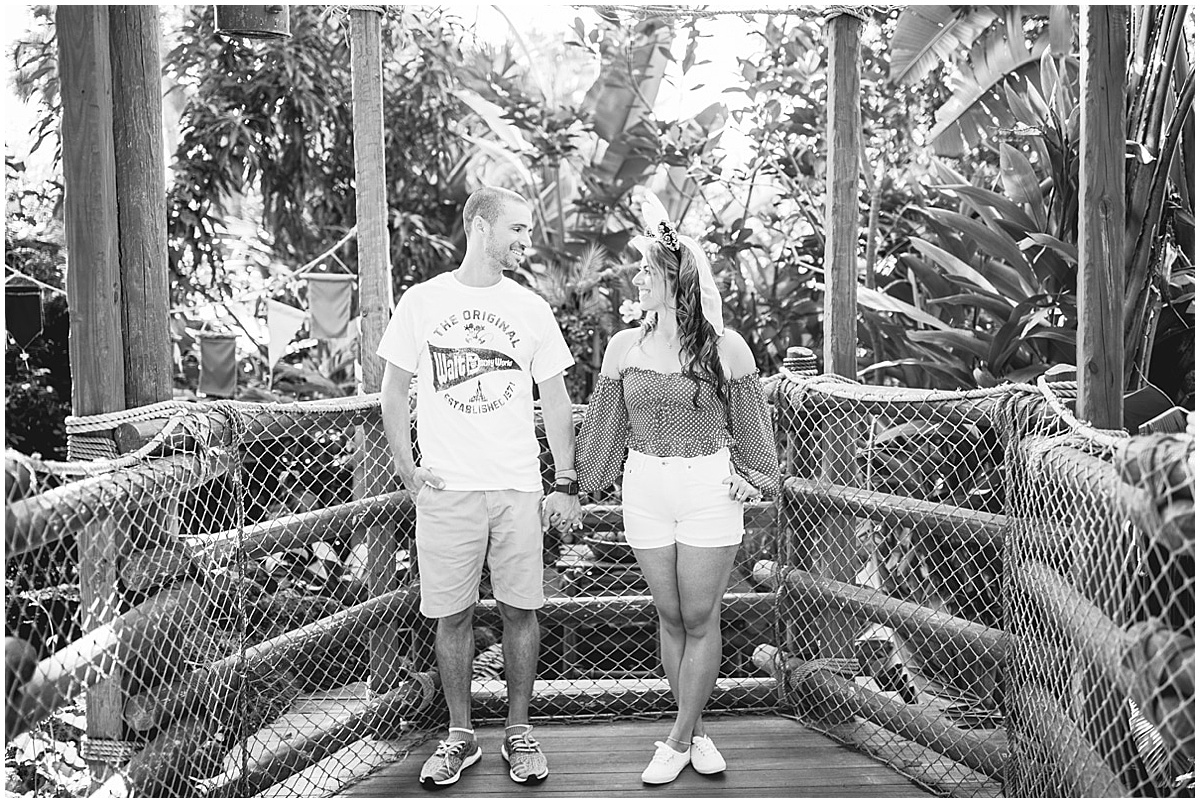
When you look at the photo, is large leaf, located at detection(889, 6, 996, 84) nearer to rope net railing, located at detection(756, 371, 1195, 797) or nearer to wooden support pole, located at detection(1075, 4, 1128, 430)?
rope net railing, located at detection(756, 371, 1195, 797)

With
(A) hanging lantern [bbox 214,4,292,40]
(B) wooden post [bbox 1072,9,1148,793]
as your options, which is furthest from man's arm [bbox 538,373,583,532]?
(A) hanging lantern [bbox 214,4,292,40]

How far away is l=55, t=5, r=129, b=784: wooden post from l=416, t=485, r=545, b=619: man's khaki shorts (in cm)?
84

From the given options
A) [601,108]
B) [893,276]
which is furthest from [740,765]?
[601,108]

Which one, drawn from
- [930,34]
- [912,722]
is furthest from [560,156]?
[912,722]

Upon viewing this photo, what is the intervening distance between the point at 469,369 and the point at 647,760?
4.33 ft

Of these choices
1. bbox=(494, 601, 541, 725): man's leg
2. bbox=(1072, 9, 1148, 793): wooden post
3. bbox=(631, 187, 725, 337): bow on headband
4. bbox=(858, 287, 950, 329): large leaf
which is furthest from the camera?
bbox=(858, 287, 950, 329): large leaf

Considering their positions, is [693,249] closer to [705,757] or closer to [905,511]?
[905,511]

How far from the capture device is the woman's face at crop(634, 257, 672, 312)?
3.25 meters

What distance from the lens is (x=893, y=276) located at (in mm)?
7309

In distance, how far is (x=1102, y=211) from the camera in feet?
9.16

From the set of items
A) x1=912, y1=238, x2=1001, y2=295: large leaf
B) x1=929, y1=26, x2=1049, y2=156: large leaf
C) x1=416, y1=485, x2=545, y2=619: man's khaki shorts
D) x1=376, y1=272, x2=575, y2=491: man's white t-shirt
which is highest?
x1=929, y1=26, x2=1049, y2=156: large leaf

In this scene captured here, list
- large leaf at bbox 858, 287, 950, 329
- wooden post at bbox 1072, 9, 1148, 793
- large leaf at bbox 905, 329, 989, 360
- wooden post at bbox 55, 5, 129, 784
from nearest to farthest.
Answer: wooden post at bbox 1072, 9, 1148, 793, wooden post at bbox 55, 5, 129, 784, large leaf at bbox 905, 329, 989, 360, large leaf at bbox 858, 287, 950, 329

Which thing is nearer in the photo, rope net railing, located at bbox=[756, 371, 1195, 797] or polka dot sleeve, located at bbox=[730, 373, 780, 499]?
rope net railing, located at bbox=[756, 371, 1195, 797]

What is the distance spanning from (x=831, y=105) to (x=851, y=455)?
1.19 m
